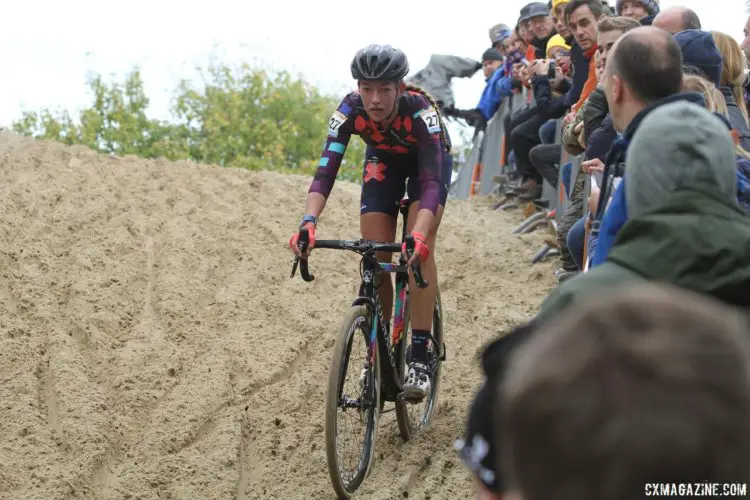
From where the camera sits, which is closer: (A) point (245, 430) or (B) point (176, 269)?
(A) point (245, 430)

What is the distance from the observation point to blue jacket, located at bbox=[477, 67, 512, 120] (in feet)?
43.8

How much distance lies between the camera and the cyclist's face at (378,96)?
19.4ft

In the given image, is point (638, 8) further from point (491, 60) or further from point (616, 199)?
point (491, 60)

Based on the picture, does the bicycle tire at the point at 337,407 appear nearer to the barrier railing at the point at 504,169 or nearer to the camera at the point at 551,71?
the barrier railing at the point at 504,169

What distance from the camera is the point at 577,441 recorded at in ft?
3.99

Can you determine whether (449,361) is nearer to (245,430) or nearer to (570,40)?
(245,430)

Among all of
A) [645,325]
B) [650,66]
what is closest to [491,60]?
[650,66]

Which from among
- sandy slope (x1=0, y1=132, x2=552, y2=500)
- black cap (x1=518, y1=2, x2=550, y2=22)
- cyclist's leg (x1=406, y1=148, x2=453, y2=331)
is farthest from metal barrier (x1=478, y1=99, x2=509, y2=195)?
cyclist's leg (x1=406, y1=148, x2=453, y2=331)

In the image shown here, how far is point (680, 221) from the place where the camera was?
2.57 m

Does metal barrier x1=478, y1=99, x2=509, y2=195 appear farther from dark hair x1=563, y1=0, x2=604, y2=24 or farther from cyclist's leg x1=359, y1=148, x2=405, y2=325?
cyclist's leg x1=359, y1=148, x2=405, y2=325

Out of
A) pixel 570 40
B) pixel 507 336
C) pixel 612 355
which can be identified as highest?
pixel 570 40

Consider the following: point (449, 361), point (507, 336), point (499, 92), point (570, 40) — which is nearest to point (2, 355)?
point (449, 361)

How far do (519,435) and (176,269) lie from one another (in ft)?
29.9

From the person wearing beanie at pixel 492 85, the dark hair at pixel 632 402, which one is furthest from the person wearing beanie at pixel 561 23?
the dark hair at pixel 632 402
